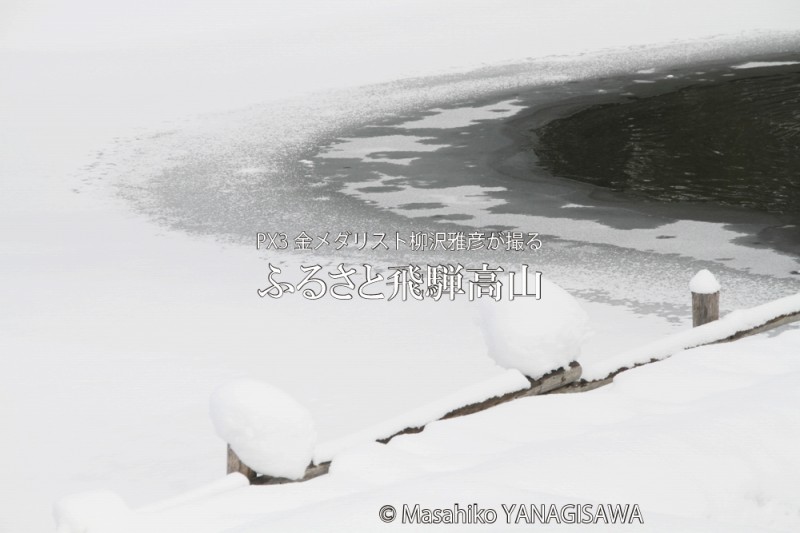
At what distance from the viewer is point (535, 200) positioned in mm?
10375

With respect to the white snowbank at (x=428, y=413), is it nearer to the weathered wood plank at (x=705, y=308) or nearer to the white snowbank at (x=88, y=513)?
the white snowbank at (x=88, y=513)

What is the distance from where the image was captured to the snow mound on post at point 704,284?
17.4 ft

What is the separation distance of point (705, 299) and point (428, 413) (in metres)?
1.87

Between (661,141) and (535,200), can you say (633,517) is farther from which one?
(661,141)

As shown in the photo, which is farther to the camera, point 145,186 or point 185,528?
point 145,186

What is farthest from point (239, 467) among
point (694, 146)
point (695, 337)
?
point (694, 146)

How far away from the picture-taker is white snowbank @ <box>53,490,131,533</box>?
3.19 metres

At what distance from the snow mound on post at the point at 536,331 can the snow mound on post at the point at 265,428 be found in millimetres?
1070

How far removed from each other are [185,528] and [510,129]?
10.6 meters

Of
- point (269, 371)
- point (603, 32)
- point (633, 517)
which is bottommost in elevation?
point (269, 371)

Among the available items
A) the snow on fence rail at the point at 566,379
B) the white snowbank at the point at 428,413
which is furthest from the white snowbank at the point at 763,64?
the white snowbank at the point at 428,413

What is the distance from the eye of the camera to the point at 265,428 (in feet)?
11.6

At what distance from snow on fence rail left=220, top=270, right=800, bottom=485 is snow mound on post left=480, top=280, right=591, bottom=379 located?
6 cm

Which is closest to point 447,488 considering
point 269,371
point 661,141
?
point 269,371
